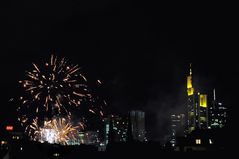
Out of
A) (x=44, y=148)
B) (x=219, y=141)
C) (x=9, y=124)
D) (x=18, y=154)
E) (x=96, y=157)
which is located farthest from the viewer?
(x=9, y=124)

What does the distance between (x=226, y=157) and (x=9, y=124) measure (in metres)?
74.1

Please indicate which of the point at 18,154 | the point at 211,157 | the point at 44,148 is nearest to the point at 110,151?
the point at 211,157

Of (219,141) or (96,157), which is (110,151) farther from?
(219,141)

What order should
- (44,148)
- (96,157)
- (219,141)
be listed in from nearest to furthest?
(44,148)
(96,157)
(219,141)

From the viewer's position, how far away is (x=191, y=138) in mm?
117438

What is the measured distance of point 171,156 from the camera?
95938mm

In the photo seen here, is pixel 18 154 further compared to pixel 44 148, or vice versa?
pixel 18 154

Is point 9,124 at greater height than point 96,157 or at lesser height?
greater

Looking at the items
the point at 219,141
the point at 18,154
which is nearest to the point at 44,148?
the point at 18,154

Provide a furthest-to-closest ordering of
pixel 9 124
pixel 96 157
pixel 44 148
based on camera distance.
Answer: pixel 9 124, pixel 96 157, pixel 44 148

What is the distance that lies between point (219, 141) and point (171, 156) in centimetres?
2295

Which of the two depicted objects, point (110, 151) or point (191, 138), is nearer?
point (110, 151)

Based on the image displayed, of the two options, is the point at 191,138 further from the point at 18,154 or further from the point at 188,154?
the point at 18,154

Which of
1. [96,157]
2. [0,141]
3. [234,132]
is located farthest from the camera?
[234,132]
